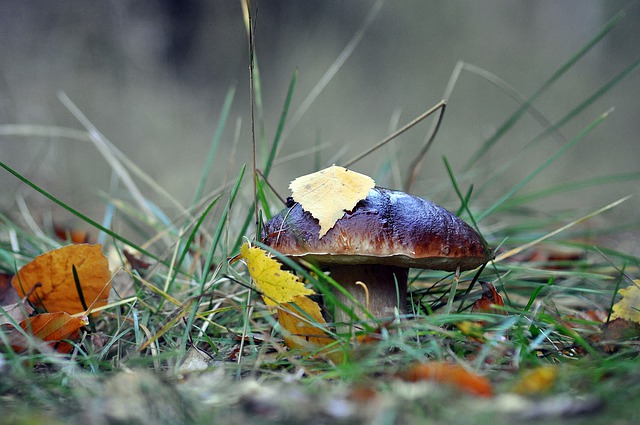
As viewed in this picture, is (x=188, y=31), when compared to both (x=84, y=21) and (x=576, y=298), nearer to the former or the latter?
(x=84, y=21)

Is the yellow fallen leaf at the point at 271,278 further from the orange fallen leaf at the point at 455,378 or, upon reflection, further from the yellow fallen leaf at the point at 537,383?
the yellow fallen leaf at the point at 537,383

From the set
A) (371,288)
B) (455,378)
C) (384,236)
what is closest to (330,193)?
(384,236)

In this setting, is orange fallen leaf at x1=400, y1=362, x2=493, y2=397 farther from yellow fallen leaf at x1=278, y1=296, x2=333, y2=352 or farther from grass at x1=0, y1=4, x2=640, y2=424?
yellow fallen leaf at x1=278, y1=296, x2=333, y2=352

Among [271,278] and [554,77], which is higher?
[554,77]

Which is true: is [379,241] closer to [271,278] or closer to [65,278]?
[271,278]

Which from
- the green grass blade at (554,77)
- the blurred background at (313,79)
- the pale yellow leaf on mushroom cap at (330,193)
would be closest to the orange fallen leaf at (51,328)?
the pale yellow leaf on mushroom cap at (330,193)

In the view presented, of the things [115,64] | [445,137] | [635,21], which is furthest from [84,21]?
[635,21]

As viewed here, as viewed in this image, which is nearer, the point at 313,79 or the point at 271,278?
the point at 271,278
